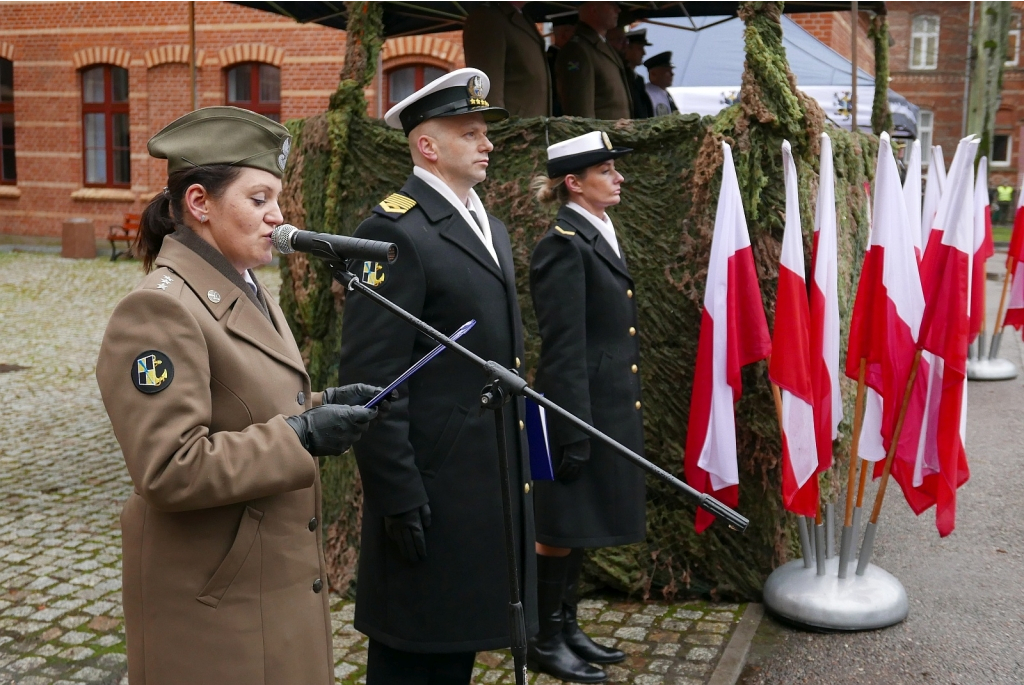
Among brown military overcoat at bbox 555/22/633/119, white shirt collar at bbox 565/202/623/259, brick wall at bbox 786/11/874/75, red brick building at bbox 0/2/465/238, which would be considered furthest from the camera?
red brick building at bbox 0/2/465/238

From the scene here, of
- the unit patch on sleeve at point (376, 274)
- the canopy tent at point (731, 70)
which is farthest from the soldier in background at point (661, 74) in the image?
the unit patch on sleeve at point (376, 274)

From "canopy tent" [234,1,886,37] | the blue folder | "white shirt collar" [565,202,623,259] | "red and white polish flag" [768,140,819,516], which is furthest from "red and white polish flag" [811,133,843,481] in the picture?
"canopy tent" [234,1,886,37]

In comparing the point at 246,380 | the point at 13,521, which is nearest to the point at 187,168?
the point at 246,380

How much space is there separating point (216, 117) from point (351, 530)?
9.89 feet

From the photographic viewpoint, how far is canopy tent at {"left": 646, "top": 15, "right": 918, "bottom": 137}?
1091cm

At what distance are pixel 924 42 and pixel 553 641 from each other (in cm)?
4100

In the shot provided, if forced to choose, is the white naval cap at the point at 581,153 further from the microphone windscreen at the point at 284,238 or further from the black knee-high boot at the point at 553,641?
the microphone windscreen at the point at 284,238

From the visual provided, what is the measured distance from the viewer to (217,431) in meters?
2.15

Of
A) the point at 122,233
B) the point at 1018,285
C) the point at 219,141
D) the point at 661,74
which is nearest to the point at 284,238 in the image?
the point at 219,141

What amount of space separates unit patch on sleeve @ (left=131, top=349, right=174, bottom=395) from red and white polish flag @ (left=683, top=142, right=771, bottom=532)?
2901 mm

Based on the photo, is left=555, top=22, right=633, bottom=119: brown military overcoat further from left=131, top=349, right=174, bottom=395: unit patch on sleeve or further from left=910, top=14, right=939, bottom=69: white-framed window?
left=910, top=14, right=939, bottom=69: white-framed window

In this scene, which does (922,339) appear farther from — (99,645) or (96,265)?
(96,265)

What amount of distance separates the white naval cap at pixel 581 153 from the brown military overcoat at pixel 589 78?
2102mm

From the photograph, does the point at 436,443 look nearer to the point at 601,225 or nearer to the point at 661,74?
the point at 601,225
